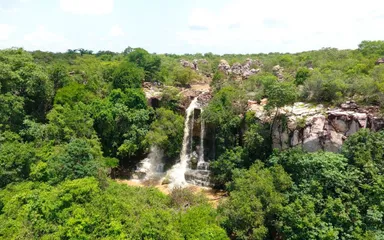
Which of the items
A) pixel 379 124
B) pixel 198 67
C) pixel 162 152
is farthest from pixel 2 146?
pixel 198 67

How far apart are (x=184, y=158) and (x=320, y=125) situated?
41.4 feet

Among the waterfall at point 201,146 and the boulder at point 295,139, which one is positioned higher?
the boulder at point 295,139

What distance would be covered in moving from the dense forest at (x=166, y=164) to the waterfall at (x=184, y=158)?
2.50 feet

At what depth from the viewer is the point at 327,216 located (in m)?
13.2

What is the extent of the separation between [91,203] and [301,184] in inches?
443

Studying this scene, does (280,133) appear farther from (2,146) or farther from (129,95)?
(2,146)

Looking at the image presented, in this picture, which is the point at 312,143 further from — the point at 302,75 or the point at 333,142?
the point at 302,75

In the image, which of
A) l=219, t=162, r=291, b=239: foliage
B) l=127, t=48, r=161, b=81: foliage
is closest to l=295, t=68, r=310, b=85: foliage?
l=219, t=162, r=291, b=239: foliage

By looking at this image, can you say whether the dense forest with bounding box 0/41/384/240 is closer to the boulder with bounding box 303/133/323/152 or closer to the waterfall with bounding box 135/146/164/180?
the waterfall with bounding box 135/146/164/180

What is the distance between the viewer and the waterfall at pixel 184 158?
24203mm

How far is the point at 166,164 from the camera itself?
2614 centimetres

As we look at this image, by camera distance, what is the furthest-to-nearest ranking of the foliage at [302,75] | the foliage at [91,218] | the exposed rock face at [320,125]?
the foliage at [302,75], the exposed rock face at [320,125], the foliage at [91,218]

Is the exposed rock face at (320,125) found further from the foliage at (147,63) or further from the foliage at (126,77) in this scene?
the foliage at (147,63)

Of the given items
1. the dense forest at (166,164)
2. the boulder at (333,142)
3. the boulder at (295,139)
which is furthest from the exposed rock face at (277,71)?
the boulder at (333,142)
